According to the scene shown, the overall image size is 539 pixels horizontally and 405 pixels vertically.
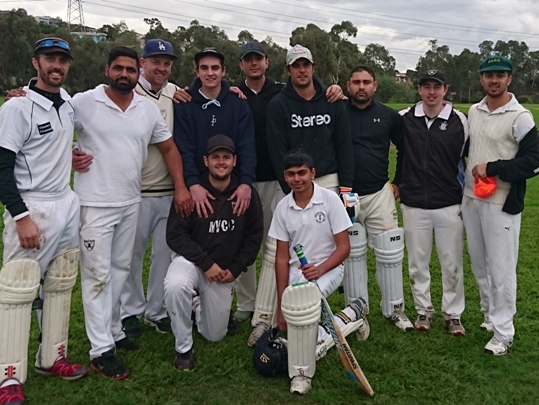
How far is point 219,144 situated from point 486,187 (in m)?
1.87

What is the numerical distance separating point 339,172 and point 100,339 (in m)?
2.09

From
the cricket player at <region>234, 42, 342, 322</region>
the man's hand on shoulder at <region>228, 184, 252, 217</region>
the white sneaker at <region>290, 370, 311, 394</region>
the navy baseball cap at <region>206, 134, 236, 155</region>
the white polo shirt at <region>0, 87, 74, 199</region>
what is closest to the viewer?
the white polo shirt at <region>0, 87, 74, 199</region>

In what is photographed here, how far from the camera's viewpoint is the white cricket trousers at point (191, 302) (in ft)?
11.7

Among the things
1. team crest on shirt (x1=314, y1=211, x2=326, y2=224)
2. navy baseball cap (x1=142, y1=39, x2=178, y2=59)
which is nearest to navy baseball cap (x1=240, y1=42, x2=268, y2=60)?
navy baseball cap (x1=142, y1=39, x2=178, y2=59)

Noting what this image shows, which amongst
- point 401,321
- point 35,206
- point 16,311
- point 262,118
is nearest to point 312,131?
point 262,118

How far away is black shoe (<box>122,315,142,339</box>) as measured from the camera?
159 inches

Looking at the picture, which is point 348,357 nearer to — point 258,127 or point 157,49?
point 258,127

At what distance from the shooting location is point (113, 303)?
3.65 m

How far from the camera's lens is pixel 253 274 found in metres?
4.45

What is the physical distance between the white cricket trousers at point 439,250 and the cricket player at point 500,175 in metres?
0.15

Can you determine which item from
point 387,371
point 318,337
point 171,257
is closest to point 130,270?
point 171,257

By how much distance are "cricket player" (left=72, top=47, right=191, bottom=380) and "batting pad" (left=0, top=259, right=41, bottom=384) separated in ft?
1.33

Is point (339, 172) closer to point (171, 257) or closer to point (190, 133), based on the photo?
point (190, 133)

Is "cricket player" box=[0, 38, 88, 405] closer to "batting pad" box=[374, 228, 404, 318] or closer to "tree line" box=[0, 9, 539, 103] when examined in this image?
"batting pad" box=[374, 228, 404, 318]
